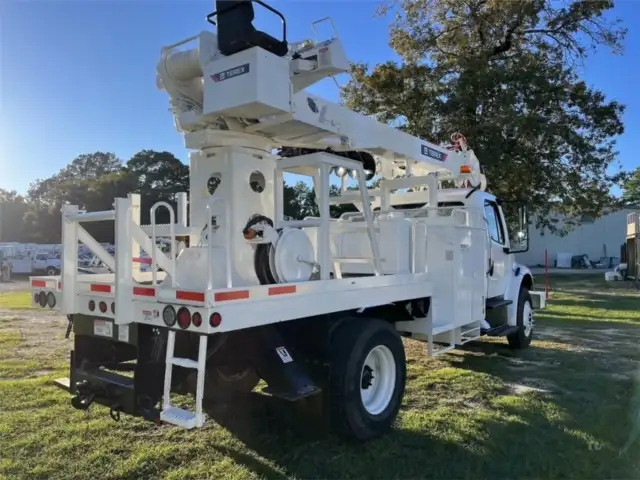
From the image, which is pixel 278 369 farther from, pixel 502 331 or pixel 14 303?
pixel 14 303

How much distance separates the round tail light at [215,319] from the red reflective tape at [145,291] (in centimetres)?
59

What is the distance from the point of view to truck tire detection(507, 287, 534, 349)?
27.3 ft

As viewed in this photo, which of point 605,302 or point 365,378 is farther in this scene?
point 605,302

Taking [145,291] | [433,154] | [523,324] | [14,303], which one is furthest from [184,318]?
[14,303]

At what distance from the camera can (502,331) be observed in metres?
7.48

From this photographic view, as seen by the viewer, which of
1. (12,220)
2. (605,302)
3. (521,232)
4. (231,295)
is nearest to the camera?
(231,295)

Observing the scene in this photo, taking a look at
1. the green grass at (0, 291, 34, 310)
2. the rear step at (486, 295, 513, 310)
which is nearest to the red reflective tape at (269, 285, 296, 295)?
the rear step at (486, 295, 513, 310)

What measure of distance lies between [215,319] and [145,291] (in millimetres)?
703

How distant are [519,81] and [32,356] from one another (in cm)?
1568

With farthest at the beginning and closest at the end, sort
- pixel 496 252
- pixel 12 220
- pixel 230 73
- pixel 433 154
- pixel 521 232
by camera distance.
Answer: pixel 12 220 → pixel 521 232 → pixel 496 252 → pixel 433 154 → pixel 230 73

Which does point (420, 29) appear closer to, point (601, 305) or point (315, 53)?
point (601, 305)

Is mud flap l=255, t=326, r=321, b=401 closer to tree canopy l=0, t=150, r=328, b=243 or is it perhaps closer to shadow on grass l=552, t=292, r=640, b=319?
shadow on grass l=552, t=292, r=640, b=319

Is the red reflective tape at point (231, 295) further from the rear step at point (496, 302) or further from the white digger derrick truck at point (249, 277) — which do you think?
the rear step at point (496, 302)

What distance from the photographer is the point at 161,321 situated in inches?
144
